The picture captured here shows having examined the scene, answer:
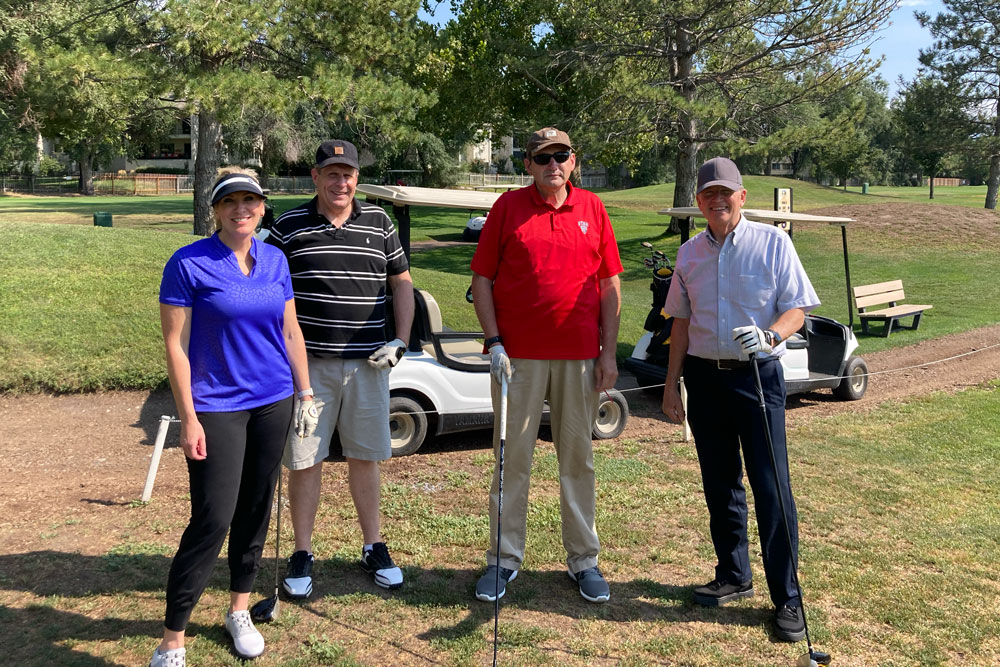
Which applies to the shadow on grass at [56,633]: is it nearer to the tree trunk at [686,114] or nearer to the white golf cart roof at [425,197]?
the white golf cart roof at [425,197]

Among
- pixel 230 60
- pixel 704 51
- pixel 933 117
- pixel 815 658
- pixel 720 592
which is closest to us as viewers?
pixel 815 658

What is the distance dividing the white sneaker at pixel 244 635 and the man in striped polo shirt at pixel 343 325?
42cm

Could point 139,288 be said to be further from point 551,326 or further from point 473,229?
point 473,229

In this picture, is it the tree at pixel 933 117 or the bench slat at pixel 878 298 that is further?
the tree at pixel 933 117

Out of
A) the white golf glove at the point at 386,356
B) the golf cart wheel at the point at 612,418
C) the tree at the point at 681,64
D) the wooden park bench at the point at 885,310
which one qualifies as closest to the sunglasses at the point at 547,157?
the white golf glove at the point at 386,356

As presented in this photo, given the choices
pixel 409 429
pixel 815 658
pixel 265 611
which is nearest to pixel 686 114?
pixel 409 429

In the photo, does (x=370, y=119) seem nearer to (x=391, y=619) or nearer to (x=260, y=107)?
(x=260, y=107)

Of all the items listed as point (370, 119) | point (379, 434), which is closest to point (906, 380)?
point (379, 434)

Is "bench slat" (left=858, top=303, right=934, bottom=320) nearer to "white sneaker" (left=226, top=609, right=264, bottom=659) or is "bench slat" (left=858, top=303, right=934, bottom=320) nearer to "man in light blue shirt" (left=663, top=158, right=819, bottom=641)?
"man in light blue shirt" (left=663, top=158, right=819, bottom=641)

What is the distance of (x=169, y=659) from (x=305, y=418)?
1.02 m

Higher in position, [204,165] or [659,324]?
[204,165]

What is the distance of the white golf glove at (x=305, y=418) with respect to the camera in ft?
11.7

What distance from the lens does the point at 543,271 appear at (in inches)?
148

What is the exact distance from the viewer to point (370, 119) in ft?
46.6
